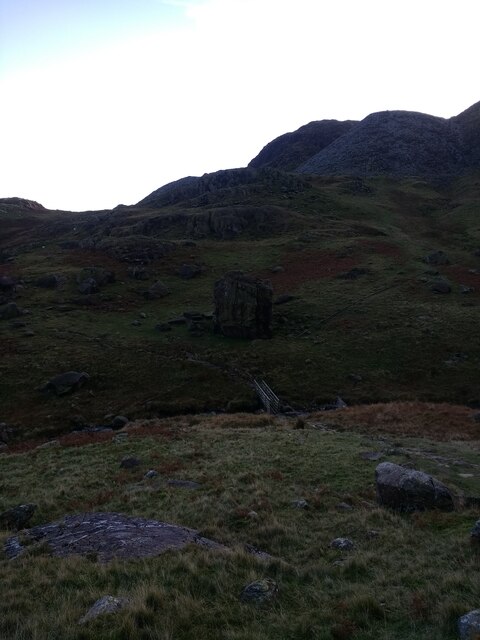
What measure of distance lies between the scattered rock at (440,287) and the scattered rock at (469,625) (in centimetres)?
5673

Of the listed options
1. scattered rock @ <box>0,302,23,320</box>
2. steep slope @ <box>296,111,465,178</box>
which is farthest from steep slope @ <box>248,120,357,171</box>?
scattered rock @ <box>0,302,23,320</box>

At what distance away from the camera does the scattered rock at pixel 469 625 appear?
6.92 meters

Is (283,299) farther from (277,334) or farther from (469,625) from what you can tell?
(469,625)

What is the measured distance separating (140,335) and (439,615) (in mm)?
47558

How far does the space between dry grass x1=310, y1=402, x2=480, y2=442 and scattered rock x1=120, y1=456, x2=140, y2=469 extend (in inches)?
520

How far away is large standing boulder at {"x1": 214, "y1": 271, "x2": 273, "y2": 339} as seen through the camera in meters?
51.9

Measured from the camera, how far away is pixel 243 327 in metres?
51.9

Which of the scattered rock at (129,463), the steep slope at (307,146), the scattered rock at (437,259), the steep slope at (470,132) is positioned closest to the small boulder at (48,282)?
the scattered rock at (129,463)

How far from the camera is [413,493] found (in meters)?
14.2

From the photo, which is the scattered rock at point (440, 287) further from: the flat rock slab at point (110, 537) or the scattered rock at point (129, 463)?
the flat rock slab at point (110, 537)

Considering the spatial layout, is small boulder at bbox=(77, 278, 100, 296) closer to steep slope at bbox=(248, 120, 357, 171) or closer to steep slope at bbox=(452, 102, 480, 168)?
steep slope at bbox=(452, 102, 480, 168)

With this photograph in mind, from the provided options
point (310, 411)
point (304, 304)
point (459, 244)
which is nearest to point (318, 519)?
point (310, 411)

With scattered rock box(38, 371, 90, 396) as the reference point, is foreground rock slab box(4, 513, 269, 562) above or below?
above

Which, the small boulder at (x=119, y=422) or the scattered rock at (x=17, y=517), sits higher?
the scattered rock at (x=17, y=517)
